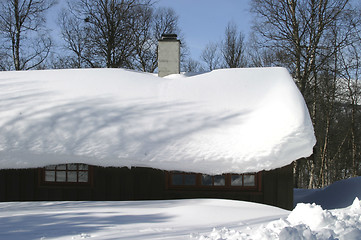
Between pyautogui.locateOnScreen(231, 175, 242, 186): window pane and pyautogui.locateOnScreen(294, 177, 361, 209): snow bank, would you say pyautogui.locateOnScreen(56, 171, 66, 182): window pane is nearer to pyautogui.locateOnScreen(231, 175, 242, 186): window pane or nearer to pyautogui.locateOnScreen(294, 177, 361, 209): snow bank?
pyautogui.locateOnScreen(231, 175, 242, 186): window pane

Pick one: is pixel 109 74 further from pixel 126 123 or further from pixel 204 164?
pixel 204 164

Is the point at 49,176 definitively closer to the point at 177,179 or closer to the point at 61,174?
the point at 61,174

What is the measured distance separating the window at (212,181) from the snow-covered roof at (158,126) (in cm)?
81

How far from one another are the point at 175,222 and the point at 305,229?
1670mm

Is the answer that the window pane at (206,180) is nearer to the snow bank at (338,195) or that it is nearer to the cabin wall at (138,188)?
the cabin wall at (138,188)

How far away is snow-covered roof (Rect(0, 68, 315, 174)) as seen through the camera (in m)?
6.48

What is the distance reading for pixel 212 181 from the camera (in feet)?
24.2

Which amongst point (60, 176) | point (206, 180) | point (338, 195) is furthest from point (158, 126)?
point (338, 195)

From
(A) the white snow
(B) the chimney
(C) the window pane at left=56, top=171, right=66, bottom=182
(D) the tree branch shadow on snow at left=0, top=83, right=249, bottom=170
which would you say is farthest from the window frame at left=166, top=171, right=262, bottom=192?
(B) the chimney

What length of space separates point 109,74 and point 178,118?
3.21 metres

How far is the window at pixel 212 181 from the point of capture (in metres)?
7.29

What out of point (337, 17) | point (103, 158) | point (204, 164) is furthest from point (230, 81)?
point (337, 17)

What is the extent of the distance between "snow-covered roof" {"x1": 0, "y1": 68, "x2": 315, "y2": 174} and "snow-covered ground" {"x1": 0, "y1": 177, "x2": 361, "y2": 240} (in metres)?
1.03

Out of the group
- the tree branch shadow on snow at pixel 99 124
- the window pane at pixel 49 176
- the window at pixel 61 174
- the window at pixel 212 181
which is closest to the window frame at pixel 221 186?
the window at pixel 212 181
